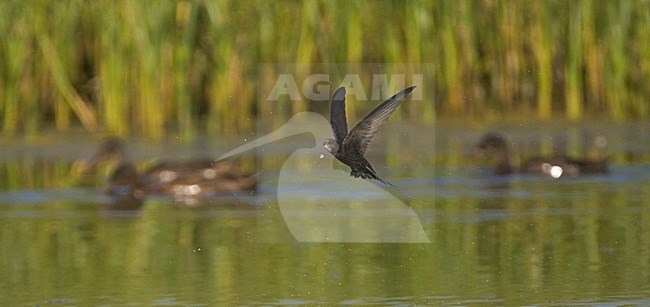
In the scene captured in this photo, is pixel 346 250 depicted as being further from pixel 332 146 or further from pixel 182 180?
pixel 182 180

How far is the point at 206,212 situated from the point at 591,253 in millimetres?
2902

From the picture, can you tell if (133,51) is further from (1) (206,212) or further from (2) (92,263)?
(2) (92,263)

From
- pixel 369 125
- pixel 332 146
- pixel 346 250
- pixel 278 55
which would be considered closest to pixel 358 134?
pixel 369 125

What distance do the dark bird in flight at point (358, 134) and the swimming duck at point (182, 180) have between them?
10.1ft

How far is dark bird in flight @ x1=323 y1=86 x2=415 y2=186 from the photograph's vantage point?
7348 millimetres

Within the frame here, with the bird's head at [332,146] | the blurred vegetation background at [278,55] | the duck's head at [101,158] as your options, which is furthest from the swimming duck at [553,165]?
the bird's head at [332,146]

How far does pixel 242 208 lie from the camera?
10.1 m

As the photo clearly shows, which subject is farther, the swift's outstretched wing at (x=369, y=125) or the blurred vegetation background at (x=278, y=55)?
the blurred vegetation background at (x=278, y=55)

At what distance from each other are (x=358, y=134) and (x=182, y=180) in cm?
363

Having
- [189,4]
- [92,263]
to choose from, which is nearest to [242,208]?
[92,263]

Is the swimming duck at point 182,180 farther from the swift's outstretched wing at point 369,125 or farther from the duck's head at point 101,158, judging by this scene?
the swift's outstretched wing at point 369,125

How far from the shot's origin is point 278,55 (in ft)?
44.7

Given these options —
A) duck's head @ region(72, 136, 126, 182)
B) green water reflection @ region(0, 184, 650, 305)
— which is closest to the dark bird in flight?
green water reflection @ region(0, 184, 650, 305)

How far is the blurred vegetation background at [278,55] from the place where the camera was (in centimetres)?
1326
